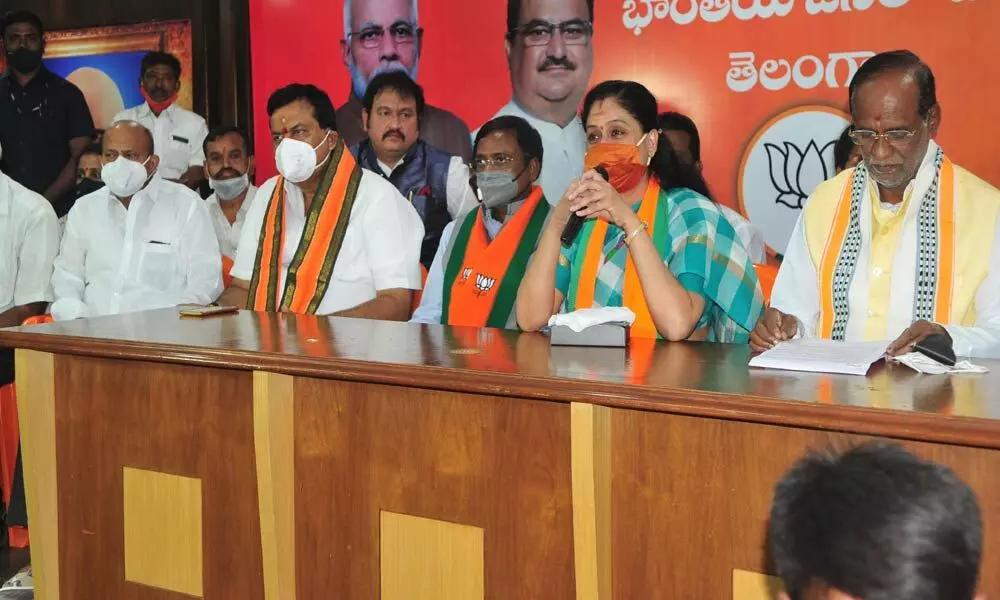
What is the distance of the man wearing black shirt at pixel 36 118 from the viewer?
16.5 ft

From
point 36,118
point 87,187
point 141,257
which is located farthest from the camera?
point 36,118

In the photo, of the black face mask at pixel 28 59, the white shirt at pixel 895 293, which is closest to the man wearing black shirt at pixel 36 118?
the black face mask at pixel 28 59

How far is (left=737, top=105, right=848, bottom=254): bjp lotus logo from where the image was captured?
11.0ft

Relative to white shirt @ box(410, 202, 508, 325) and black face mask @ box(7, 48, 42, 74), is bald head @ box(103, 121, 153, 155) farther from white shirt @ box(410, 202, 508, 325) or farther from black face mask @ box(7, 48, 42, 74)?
white shirt @ box(410, 202, 508, 325)

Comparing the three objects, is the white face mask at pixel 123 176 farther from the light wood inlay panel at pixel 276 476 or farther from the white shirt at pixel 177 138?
the light wood inlay panel at pixel 276 476

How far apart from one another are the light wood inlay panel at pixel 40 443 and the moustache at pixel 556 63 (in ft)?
6.93

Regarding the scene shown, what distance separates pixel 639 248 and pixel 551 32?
5.34 feet

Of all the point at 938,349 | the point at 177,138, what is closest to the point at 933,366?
the point at 938,349

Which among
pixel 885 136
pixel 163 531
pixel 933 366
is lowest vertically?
pixel 163 531

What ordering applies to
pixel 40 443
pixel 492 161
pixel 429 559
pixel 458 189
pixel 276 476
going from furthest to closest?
pixel 458 189 → pixel 492 161 → pixel 40 443 → pixel 276 476 → pixel 429 559

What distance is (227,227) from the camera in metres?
4.64

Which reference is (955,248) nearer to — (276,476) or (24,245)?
(276,476)

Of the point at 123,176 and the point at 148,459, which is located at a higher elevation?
Result: the point at 123,176

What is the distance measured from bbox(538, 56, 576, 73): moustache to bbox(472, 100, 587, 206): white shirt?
8.0 inches
